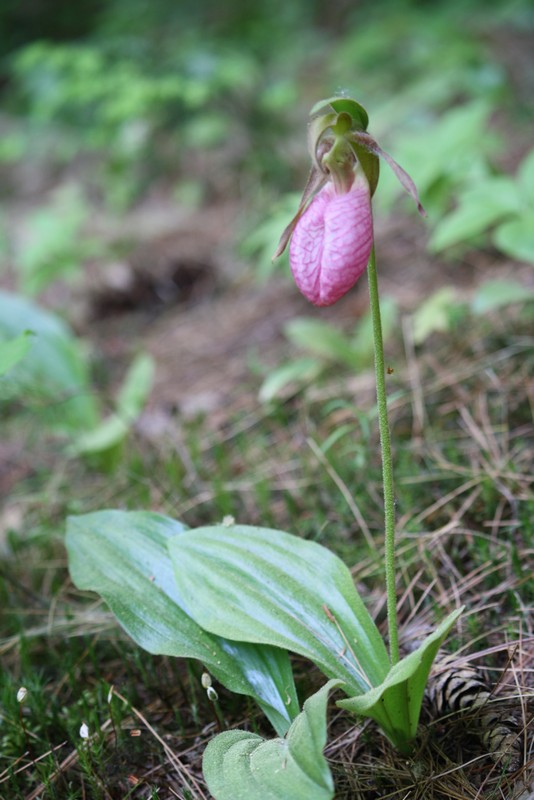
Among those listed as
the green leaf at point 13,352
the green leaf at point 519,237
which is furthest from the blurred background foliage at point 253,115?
the green leaf at point 13,352

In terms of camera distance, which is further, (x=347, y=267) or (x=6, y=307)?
(x=6, y=307)

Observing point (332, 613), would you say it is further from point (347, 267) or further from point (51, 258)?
point (51, 258)

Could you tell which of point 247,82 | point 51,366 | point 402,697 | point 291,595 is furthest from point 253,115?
point 402,697

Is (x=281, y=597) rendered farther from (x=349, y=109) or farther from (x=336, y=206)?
(x=349, y=109)

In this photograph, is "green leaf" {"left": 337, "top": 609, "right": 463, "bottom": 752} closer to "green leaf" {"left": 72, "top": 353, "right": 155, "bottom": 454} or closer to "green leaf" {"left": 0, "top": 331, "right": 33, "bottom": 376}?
"green leaf" {"left": 0, "top": 331, "right": 33, "bottom": 376}

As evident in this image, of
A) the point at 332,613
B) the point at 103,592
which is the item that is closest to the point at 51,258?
the point at 103,592
